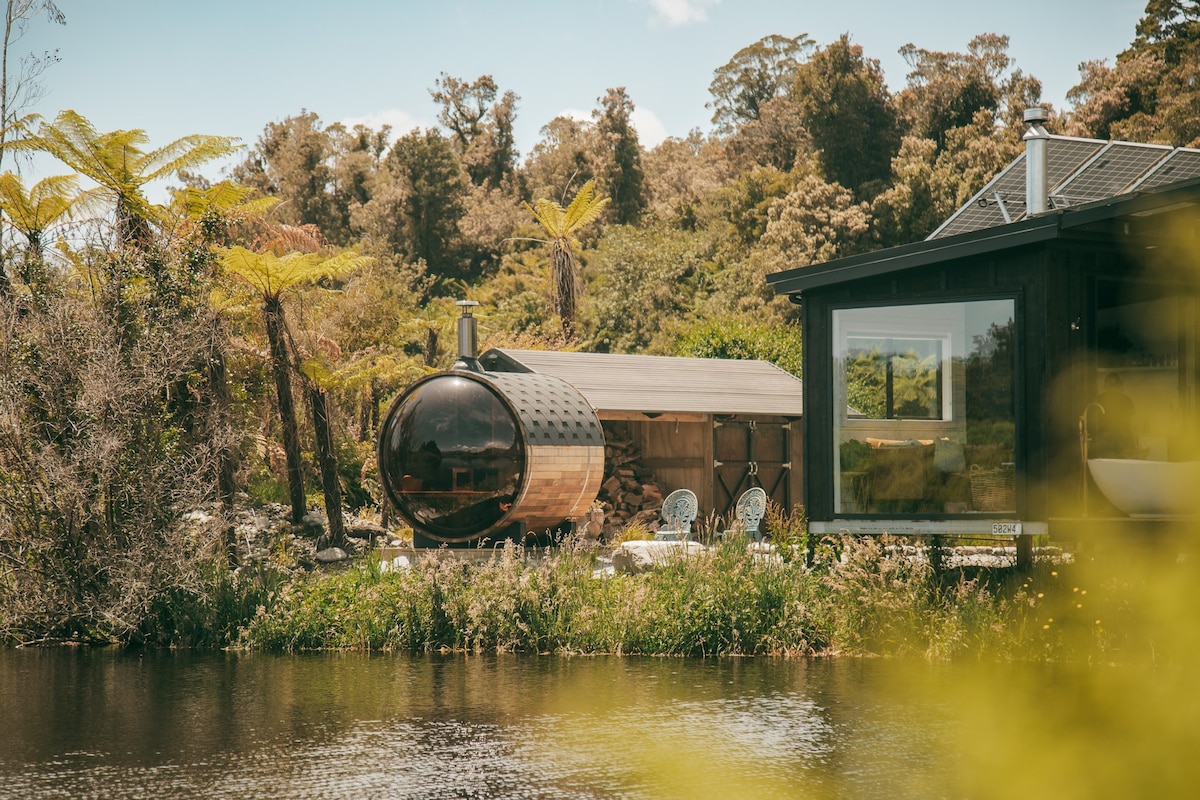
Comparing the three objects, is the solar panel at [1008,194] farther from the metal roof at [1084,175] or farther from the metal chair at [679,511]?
the metal chair at [679,511]

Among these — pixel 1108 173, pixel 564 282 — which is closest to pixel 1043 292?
pixel 1108 173

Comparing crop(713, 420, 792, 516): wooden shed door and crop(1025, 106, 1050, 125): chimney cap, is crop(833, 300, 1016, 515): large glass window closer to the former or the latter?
crop(1025, 106, 1050, 125): chimney cap

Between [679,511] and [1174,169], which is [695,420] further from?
[1174,169]

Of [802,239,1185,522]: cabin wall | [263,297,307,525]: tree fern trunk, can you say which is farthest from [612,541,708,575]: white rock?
[263,297,307,525]: tree fern trunk

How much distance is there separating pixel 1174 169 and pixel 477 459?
8861 millimetres

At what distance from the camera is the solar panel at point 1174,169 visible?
45.1ft

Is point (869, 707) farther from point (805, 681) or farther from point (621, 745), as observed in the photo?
point (621, 745)

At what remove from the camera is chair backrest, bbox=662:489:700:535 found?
53.5 ft

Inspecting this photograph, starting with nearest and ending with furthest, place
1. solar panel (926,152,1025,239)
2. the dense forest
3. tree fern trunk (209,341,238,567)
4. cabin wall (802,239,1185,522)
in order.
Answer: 1. cabin wall (802,239,1185,522)
2. the dense forest
3. solar panel (926,152,1025,239)
4. tree fern trunk (209,341,238,567)

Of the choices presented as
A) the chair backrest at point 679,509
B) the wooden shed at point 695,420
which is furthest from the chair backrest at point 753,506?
the wooden shed at point 695,420

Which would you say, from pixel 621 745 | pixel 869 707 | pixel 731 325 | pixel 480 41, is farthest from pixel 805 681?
pixel 480 41

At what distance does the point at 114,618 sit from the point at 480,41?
42862mm

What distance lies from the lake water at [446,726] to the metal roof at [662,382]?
7648mm

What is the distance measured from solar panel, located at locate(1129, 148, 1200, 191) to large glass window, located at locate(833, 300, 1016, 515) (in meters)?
A: 3.91
